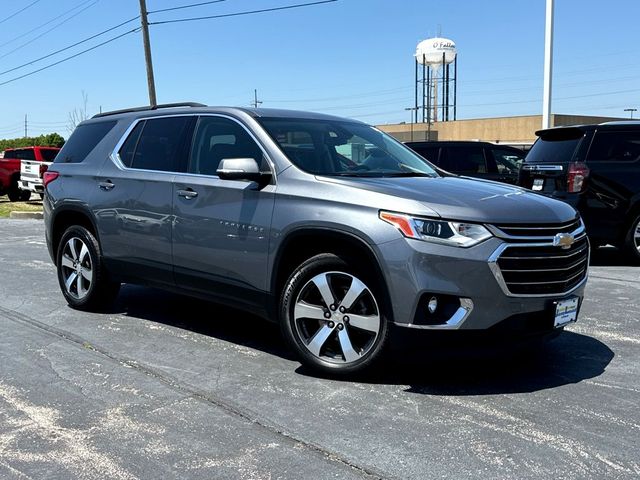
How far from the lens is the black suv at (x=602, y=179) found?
9.34 metres

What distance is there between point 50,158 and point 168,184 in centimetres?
2186

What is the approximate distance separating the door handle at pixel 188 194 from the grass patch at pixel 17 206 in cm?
1615

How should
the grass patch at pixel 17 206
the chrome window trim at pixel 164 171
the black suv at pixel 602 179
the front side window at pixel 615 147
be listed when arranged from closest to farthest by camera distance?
the chrome window trim at pixel 164 171, the black suv at pixel 602 179, the front side window at pixel 615 147, the grass patch at pixel 17 206

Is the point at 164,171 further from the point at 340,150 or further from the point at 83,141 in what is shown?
the point at 83,141

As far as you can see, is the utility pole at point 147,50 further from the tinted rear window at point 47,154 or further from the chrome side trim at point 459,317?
the chrome side trim at point 459,317

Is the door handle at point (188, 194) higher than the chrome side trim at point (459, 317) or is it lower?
higher

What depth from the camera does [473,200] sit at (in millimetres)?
4375

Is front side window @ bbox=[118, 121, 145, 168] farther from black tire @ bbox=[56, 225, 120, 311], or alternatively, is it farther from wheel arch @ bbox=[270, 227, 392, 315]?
wheel arch @ bbox=[270, 227, 392, 315]

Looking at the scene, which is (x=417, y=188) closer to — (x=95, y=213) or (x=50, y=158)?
(x=95, y=213)

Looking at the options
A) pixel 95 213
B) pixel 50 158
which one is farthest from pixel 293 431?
pixel 50 158

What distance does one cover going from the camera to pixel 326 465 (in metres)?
3.35

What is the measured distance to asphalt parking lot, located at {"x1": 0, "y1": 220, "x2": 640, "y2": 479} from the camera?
3.37m

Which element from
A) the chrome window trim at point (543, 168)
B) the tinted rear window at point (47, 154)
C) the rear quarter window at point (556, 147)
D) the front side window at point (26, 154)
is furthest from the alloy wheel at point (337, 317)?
the front side window at point (26, 154)

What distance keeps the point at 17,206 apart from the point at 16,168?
2.76 meters
